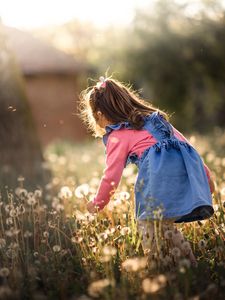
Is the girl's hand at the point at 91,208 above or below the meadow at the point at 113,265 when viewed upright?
above

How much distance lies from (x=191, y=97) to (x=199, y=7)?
4.61m

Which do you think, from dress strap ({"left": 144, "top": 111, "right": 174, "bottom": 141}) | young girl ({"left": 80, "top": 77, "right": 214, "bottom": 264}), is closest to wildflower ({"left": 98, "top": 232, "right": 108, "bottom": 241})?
young girl ({"left": 80, "top": 77, "right": 214, "bottom": 264})

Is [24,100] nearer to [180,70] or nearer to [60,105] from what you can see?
[180,70]

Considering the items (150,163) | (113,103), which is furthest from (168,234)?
(113,103)

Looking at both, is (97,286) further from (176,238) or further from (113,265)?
(176,238)

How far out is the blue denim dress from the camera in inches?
161

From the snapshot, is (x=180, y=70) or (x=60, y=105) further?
(x=60, y=105)

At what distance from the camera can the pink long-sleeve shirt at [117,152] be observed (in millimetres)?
4234

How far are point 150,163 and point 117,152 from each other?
0.24 meters

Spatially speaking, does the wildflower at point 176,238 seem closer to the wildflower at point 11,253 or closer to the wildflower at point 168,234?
the wildflower at point 168,234

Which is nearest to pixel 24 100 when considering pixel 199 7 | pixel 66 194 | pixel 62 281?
pixel 66 194

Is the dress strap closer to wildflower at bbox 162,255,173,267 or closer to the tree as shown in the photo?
wildflower at bbox 162,255,173,267

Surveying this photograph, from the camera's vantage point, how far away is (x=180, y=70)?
78.7ft

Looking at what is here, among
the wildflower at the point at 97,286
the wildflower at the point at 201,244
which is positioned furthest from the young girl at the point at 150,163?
the wildflower at the point at 97,286
